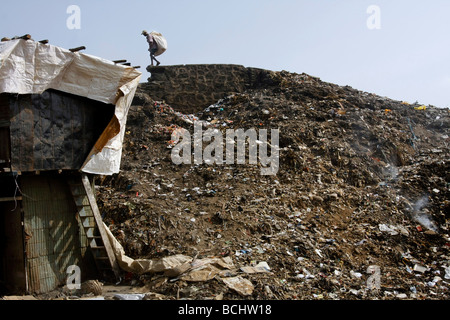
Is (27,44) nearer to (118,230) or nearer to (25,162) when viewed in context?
(25,162)

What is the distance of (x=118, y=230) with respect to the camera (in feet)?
21.8

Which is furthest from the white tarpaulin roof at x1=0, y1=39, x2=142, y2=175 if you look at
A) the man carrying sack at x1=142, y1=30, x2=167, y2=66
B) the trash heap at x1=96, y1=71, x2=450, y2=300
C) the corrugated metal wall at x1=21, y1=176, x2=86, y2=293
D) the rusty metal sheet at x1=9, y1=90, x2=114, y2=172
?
the man carrying sack at x1=142, y1=30, x2=167, y2=66

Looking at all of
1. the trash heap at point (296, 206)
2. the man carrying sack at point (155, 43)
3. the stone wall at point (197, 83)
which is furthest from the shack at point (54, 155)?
the stone wall at point (197, 83)

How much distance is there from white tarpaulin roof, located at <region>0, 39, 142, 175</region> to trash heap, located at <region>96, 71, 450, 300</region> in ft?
4.59

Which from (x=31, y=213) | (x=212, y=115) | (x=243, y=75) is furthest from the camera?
(x=243, y=75)

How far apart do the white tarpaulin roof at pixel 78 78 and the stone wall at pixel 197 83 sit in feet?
19.2

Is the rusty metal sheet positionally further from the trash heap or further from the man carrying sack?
the man carrying sack

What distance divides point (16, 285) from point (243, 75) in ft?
31.4

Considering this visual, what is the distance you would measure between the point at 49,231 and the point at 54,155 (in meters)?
1.23

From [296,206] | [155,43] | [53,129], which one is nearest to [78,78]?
[53,129]

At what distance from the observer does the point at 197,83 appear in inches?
495

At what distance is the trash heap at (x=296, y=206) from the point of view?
547cm

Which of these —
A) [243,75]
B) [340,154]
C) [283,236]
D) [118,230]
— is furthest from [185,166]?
[243,75]

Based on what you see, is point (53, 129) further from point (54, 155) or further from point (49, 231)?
point (49, 231)
